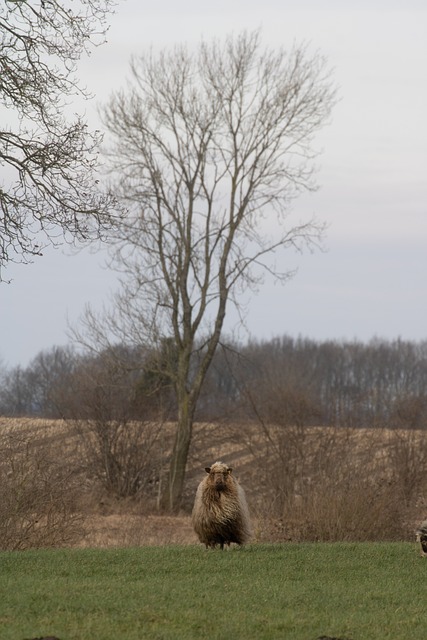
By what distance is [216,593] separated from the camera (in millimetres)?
13133

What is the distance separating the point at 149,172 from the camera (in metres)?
40.7

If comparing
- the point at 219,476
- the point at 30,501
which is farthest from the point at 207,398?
the point at 219,476

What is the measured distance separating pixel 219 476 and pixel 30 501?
21.2ft

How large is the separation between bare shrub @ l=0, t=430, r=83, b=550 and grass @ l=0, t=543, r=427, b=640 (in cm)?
477

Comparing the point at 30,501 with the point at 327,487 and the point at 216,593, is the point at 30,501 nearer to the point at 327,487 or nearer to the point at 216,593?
the point at 327,487

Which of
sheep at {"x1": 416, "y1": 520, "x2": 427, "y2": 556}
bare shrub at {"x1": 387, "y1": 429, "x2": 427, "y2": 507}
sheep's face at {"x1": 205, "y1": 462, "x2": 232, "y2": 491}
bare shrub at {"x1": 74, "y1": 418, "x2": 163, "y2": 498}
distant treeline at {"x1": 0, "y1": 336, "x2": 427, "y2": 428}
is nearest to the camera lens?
sheep at {"x1": 416, "y1": 520, "x2": 427, "y2": 556}

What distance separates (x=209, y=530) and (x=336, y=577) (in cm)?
289

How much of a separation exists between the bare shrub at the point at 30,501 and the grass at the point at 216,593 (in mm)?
A: 4774

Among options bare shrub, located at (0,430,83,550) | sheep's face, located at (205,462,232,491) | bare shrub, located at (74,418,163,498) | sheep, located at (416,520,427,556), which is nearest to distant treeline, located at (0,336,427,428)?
bare shrub, located at (74,418,163,498)

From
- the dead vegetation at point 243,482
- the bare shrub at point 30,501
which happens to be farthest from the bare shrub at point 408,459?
the bare shrub at point 30,501

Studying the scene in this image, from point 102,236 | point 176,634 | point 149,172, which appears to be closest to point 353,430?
point 149,172

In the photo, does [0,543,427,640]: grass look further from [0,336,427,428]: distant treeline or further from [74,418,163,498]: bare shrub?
[74,418,163,498]: bare shrub

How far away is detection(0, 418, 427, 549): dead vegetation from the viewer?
22.7 m

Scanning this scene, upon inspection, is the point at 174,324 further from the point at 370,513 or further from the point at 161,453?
the point at 370,513
